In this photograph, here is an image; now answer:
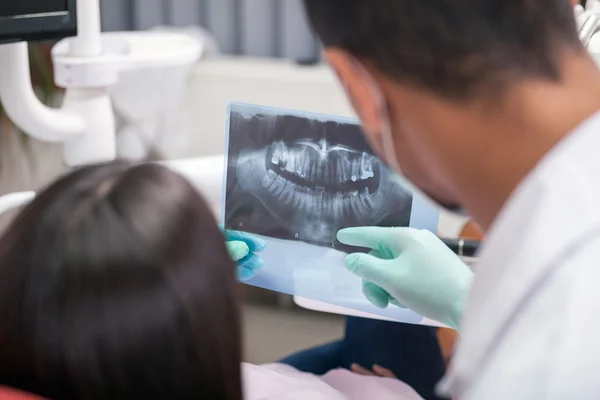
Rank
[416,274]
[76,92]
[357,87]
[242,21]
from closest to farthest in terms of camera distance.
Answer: [357,87], [416,274], [76,92], [242,21]

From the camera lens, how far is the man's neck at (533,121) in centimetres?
57

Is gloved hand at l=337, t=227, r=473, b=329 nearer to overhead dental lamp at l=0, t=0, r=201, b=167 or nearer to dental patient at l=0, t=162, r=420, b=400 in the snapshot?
dental patient at l=0, t=162, r=420, b=400

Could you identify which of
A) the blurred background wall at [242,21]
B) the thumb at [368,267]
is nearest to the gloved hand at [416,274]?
the thumb at [368,267]

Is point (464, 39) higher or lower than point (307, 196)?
higher

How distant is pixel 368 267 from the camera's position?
992 millimetres

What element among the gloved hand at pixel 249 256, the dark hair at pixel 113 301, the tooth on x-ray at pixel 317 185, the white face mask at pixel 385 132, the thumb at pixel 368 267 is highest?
the white face mask at pixel 385 132

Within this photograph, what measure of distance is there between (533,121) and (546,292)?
125 mm

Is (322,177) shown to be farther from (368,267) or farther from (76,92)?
(76,92)

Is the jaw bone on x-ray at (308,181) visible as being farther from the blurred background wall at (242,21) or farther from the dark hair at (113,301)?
the blurred background wall at (242,21)

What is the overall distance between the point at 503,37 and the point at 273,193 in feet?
2.01

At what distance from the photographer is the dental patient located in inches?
22.7

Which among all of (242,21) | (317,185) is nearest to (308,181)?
(317,185)

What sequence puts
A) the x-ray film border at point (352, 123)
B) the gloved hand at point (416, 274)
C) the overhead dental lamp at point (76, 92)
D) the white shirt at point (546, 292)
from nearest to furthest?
the white shirt at point (546, 292) → the gloved hand at point (416, 274) → the x-ray film border at point (352, 123) → the overhead dental lamp at point (76, 92)

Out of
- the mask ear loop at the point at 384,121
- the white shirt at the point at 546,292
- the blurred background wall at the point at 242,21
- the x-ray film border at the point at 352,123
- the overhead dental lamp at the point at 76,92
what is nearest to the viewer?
the white shirt at the point at 546,292
